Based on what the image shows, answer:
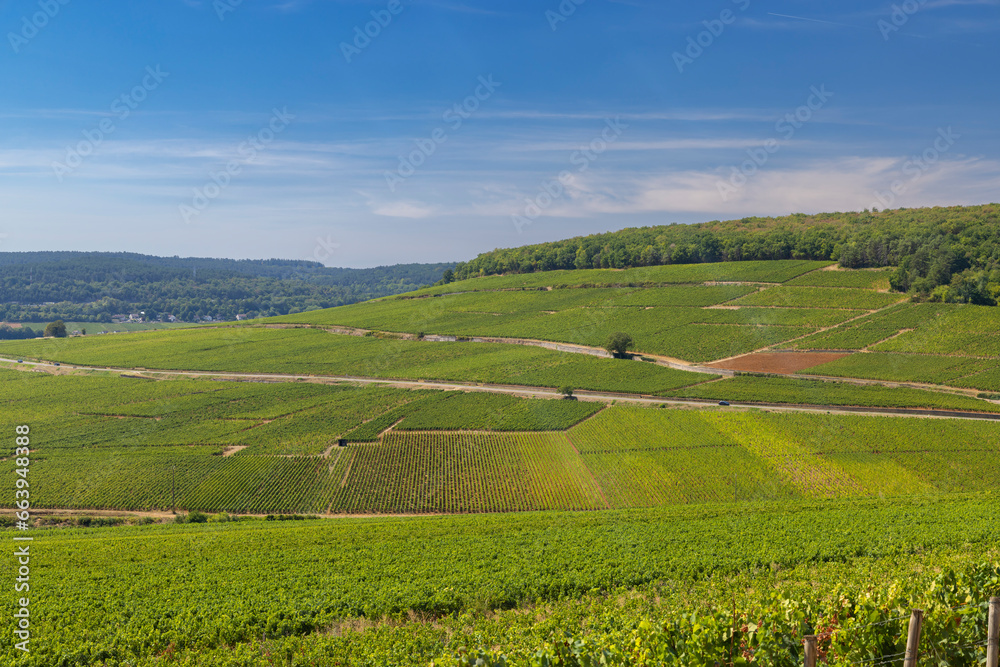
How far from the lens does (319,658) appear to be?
17047 mm

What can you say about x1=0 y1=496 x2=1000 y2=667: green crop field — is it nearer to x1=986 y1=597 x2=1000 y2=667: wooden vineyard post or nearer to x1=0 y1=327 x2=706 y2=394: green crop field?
x1=986 y1=597 x2=1000 y2=667: wooden vineyard post

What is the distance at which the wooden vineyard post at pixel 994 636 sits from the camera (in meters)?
9.69

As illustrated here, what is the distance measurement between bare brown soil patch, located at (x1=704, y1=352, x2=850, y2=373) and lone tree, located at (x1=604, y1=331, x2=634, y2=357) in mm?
13843

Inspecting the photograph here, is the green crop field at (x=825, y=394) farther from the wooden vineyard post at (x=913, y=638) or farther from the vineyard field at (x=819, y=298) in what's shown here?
the wooden vineyard post at (x=913, y=638)

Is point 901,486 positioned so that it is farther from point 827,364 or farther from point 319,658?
point 319,658

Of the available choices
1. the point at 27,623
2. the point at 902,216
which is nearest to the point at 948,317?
the point at 902,216

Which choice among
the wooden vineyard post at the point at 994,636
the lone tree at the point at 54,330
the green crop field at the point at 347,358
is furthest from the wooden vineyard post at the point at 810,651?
the lone tree at the point at 54,330

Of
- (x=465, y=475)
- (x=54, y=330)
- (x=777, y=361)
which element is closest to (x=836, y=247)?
(x=777, y=361)

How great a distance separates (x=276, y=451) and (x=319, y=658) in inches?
1867

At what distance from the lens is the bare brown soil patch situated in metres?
82.2

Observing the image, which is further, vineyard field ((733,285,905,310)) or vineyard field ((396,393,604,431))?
vineyard field ((733,285,905,310))

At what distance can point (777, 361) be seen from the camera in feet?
280

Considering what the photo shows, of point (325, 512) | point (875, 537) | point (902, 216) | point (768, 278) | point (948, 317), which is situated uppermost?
point (902, 216)

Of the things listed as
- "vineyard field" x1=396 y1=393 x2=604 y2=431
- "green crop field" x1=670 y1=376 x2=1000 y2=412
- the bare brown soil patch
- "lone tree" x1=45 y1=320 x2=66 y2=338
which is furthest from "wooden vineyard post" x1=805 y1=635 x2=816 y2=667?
"lone tree" x1=45 y1=320 x2=66 y2=338
